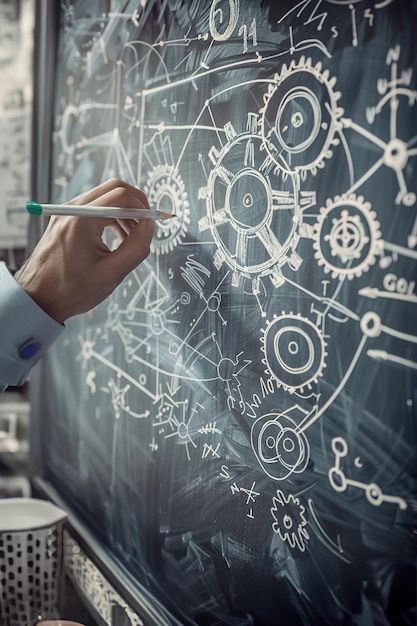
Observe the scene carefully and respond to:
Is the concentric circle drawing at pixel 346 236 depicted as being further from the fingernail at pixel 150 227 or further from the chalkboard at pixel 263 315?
the fingernail at pixel 150 227

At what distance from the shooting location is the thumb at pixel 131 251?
36.4 inches

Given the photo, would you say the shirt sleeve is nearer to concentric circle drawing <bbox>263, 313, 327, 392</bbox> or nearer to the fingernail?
the fingernail

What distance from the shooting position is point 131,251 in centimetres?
93

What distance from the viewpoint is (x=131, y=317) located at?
1121 mm

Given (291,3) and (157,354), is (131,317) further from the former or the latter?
(291,3)

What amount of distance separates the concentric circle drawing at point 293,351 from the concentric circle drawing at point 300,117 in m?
0.16

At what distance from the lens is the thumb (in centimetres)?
93

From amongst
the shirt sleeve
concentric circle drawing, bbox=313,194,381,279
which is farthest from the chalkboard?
the shirt sleeve

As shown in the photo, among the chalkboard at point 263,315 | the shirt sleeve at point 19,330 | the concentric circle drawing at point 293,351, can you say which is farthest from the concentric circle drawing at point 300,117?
A: the shirt sleeve at point 19,330

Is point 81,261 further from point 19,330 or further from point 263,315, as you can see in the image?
point 263,315

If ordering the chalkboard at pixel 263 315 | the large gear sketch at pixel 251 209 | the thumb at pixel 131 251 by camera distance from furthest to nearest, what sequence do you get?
the thumb at pixel 131 251 → the large gear sketch at pixel 251 209 → the chalkboard at pixel 263 315

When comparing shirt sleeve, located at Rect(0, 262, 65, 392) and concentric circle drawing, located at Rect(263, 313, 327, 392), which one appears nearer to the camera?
concentric circle drawing, located at Rect(263, 313, 327, 392)

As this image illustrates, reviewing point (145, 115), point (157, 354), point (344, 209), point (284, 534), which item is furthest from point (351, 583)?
point (145, 115)

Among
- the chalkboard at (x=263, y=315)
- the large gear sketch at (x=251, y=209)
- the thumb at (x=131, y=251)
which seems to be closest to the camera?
the chalkboard at (x=263, y=315)
